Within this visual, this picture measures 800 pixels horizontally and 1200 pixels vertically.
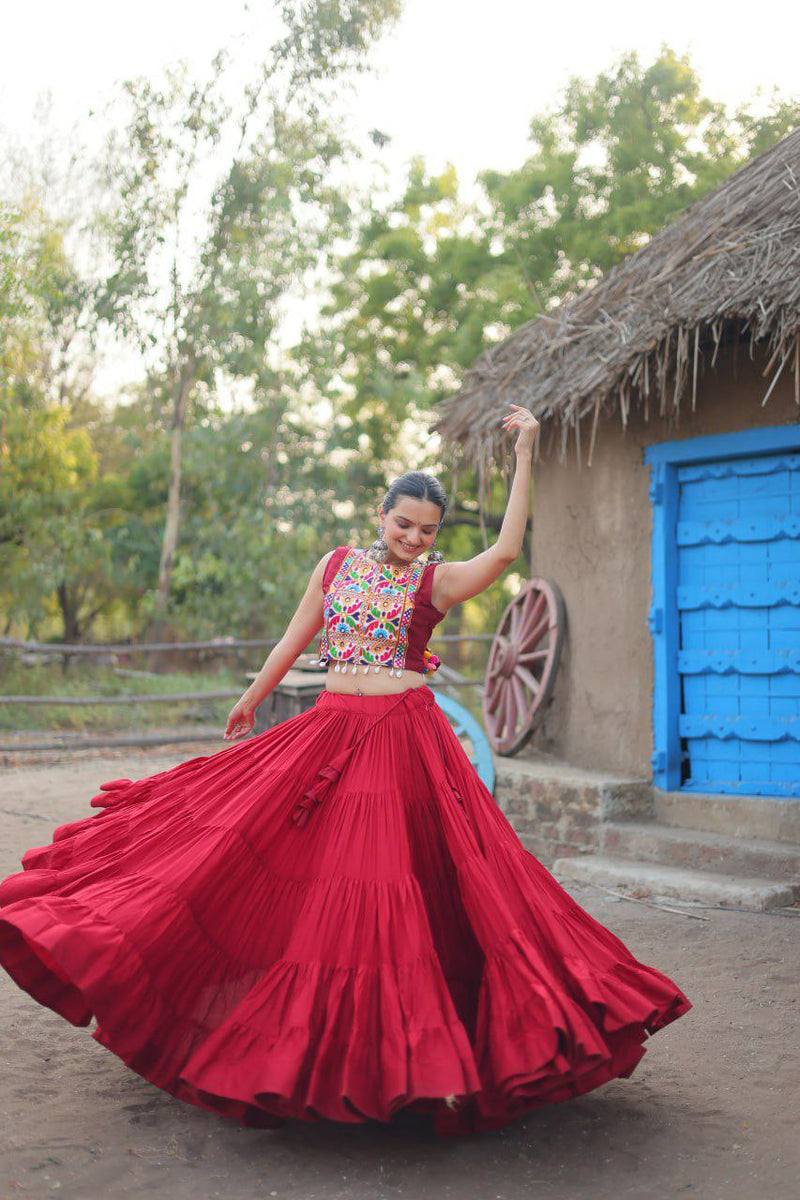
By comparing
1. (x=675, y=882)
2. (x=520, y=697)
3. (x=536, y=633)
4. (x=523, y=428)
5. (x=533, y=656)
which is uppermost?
(x=523, y=428)

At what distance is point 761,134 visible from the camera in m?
16.9

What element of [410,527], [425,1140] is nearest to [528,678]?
[410,527]

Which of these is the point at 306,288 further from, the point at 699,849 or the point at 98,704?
the point at 699,849

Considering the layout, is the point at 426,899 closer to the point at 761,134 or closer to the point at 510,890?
the point at 510,890

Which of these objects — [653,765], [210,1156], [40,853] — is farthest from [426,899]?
[653,765]

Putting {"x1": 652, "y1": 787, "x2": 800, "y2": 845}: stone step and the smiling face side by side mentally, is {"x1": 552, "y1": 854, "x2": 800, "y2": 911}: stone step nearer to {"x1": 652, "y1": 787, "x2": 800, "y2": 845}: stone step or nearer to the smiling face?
{"x1": 652, "y1": 787, "x2": 800, "y2": 845}: stone step

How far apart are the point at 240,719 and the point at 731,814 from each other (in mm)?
3472

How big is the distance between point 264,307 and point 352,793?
14.9 metres

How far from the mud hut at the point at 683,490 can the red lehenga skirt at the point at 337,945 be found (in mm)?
3421

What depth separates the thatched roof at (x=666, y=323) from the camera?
18.2 ft

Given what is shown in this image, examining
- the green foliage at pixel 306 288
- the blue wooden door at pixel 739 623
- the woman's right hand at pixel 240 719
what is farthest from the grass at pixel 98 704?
the woman's right hand at pixel 240 719

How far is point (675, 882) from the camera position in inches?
217

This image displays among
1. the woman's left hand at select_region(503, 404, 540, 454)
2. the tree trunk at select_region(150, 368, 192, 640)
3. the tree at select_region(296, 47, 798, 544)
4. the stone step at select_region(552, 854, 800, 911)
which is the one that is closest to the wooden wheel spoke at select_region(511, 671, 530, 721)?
the stone step at select_region(552, 854, 800, 911)

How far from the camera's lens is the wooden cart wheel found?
23.1 feet
